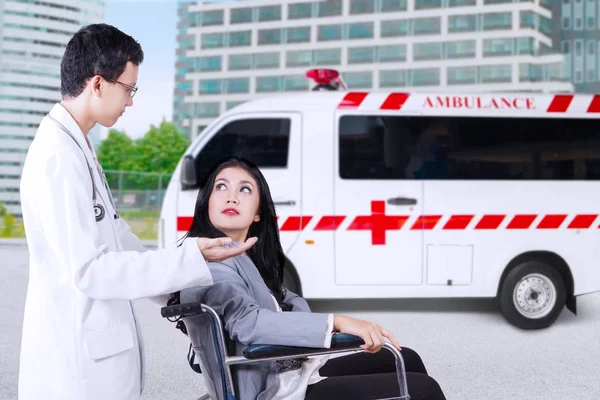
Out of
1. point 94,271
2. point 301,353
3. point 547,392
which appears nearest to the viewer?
point 94,271

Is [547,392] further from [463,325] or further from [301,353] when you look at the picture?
[301,353]

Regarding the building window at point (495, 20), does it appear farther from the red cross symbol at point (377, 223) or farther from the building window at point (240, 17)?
the red cross symbol at point (377, 223)

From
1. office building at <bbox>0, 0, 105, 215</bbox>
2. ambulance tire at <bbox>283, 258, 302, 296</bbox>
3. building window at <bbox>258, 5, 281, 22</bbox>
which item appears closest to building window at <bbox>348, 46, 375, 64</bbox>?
building window at <bbox>258, 5, 281, 22</bbox>

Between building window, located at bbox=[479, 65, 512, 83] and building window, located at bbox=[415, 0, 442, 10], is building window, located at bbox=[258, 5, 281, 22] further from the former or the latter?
building window, located at bbox=[479, 65, 512, 83]

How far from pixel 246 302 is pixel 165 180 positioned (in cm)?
1968

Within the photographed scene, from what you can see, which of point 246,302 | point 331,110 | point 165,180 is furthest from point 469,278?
point 165,180

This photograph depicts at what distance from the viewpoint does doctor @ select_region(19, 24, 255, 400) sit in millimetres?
1863

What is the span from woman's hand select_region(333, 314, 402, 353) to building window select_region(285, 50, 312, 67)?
3446 inches

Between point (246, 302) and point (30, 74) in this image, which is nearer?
point (246, 302)

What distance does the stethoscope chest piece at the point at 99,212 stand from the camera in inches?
78.5

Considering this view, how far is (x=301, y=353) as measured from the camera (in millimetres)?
2229

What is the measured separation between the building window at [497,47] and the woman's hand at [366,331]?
82.7m

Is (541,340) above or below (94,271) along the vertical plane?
below

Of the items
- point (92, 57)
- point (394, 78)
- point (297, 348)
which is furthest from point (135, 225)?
point (394, 78)
